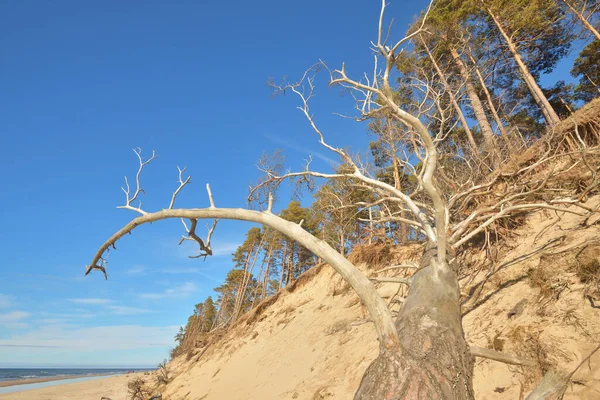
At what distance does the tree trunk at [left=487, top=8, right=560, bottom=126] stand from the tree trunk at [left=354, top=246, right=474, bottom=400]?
1214 centimetres

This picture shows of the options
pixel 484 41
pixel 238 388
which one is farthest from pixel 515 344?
pixel 484 41

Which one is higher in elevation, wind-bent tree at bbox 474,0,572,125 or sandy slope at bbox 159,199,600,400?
wind-bent tree at bbox 474,0,572,125

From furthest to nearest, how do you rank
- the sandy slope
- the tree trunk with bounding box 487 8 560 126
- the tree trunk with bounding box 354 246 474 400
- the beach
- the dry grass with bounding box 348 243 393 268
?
the beach < the tree trunk with bounding box 487 8 560 126 < the dry grass with bounding box 348 243 393 268 < the sandy slope < the tree trunk with bounding box 354 246 474 400

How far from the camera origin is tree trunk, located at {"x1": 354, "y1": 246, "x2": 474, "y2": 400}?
66.2 inches

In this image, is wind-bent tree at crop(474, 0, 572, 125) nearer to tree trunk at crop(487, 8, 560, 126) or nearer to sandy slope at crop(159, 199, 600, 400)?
tree trunk at crop(487, 8, 560, 126)

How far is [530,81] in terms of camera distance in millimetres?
12312

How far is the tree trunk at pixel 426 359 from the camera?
1682mm

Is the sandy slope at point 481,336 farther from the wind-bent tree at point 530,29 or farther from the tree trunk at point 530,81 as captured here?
the wind-bent tree at point 530,29

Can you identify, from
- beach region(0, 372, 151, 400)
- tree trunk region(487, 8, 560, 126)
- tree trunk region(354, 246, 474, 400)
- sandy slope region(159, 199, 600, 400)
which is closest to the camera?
tree trunk region(354, 246, 474, 400)

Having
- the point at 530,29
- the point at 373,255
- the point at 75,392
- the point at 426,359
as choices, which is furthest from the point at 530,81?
the point at 75,392

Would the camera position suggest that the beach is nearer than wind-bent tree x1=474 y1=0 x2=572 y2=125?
No

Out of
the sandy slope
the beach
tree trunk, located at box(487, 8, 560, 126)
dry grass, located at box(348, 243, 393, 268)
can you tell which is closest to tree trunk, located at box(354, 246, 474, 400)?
the sandy slope

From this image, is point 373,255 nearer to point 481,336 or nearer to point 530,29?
point 481,336

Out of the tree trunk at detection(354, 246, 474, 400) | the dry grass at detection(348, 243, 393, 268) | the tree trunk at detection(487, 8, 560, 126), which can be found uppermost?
the tree trunk at detection(487, 8, 560, 126)
